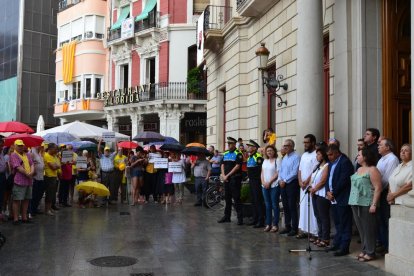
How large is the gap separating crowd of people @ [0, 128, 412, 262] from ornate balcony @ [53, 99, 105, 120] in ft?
71.8

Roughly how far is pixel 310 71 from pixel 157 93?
23181 millimetres

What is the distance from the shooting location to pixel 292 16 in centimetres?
1330

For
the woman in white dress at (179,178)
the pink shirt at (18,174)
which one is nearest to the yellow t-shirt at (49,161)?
the pink shirt at (18,174)

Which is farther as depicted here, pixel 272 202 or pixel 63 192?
pixel 63 192

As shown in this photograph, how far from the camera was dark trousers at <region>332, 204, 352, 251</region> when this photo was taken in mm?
7754

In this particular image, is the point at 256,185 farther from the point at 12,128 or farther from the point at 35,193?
the point at 12,128

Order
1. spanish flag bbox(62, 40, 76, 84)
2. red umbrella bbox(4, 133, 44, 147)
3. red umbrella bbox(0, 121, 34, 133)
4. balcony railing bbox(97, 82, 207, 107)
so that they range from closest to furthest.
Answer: red umbrella bbox(4, 133, 44, 147) < red umbrella bbox(0, 121, 34, 133) < balcony railing bbox(97, 82, 207, 107) < spanish flag bbox(62, 40, 76, 84)

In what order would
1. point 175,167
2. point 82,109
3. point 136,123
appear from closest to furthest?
point 175,167
point 136,123
point 82,109

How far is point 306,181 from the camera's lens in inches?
354

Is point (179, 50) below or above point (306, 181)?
above

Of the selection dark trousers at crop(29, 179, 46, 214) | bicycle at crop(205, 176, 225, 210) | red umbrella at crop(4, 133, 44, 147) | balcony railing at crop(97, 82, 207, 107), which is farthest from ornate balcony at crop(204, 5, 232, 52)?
balcony railing at crop(97, 82, 207, 107)

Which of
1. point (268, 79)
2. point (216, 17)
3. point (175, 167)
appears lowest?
point (175, 167)

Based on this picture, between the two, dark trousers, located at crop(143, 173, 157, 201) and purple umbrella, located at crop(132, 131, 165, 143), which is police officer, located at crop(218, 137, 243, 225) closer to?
dark trousers, located at crop(143, 173, 157, 201)

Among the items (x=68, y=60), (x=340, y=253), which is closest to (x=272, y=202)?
(x=340, y=253)
